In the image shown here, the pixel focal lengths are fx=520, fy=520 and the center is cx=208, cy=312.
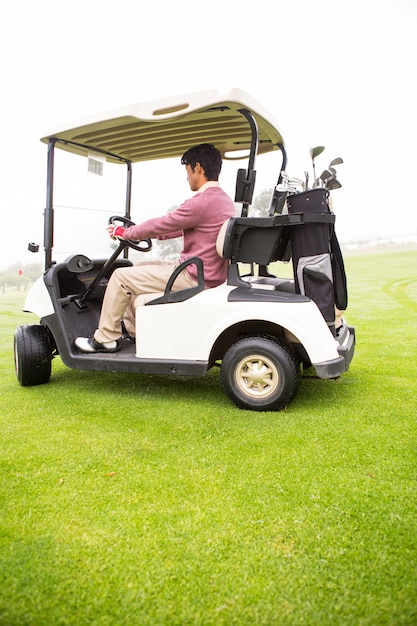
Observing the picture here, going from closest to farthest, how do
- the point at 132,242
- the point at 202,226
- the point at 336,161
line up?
the point at 202,226 < the point at 336,161 < the point at 132,242

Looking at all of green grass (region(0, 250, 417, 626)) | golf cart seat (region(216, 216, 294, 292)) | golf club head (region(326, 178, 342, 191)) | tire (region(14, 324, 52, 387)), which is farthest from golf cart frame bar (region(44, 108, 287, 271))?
green grass (region(0, 250, 417, 626))

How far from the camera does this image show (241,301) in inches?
111

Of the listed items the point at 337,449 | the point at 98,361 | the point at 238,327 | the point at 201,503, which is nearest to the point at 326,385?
the point at 238,327

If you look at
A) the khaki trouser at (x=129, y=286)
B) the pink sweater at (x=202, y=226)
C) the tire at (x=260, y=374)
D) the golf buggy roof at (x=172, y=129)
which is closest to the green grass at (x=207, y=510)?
the tire at (x=260, y=374)

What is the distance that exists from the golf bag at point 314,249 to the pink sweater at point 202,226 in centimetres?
43

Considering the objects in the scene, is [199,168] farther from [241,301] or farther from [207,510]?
[207,510]

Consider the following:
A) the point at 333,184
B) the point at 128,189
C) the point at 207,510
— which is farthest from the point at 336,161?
the point at 207,510

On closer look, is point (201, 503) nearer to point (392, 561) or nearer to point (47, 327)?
point (392, 561)

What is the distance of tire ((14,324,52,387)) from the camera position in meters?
3.45

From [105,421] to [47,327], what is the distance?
1.14m

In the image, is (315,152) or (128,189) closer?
(315,152)

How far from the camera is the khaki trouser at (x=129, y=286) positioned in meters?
3.14

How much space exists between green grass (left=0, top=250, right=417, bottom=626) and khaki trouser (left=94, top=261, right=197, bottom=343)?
45cm

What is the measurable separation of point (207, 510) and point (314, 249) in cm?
157
